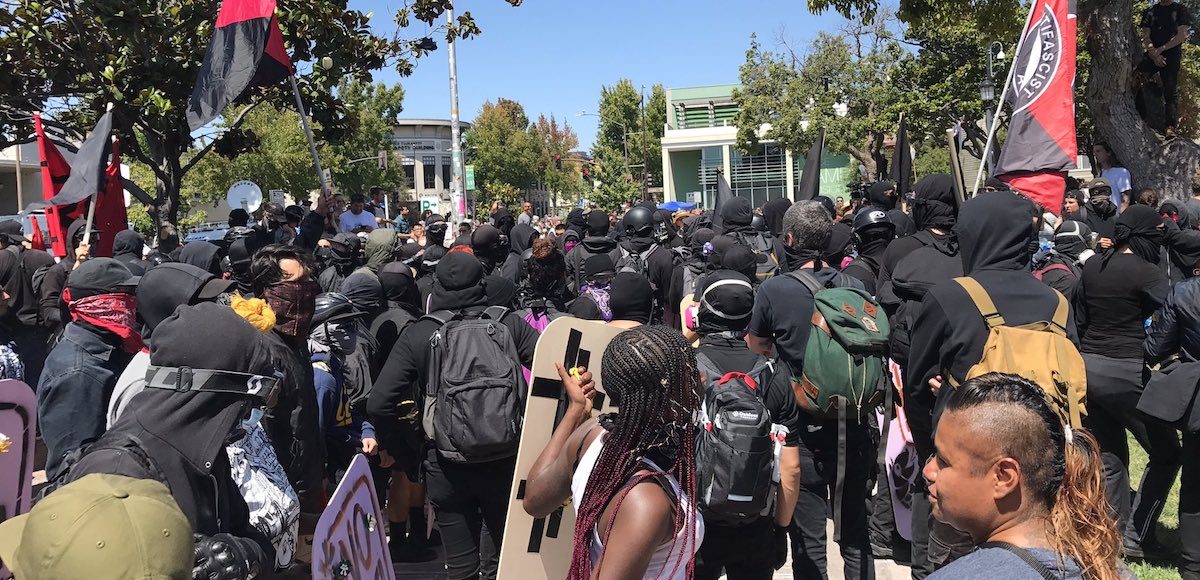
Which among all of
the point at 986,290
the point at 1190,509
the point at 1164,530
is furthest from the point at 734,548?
the point at 1164,530

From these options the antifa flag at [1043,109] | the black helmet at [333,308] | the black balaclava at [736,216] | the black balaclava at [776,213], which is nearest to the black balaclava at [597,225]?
the black balaclava at [736,216]

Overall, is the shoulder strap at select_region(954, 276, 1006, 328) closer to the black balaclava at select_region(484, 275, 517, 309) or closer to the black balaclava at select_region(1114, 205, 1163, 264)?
the black balaclava at select_region(484, 275, 517, 309)

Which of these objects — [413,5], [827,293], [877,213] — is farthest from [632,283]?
[413,5]

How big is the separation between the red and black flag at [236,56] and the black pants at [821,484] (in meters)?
5.80

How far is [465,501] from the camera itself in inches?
174

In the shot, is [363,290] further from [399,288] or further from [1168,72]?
[1168,72]

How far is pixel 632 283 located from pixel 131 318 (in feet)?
8.39

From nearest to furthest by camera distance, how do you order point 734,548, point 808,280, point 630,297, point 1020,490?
point 1020,490, point 734,548, point 808,280, point 630,297

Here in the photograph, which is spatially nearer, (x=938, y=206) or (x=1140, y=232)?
(x=938, y=206)

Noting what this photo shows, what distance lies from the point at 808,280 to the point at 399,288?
101 inches

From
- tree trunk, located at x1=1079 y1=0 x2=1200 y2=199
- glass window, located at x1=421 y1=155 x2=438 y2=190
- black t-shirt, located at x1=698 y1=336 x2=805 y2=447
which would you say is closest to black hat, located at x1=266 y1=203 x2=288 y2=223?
black t-shirt, located at x1=698 y1=336 x2=805 y2=447

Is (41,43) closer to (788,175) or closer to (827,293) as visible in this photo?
(827,293)

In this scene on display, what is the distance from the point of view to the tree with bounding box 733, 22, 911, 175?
109 feet

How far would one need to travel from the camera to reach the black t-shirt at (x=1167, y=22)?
1187cm
